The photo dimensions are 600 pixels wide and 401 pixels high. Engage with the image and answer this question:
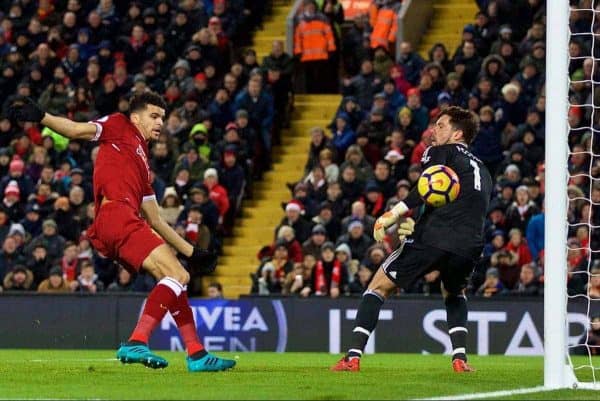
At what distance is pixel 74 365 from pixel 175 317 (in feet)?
6.74

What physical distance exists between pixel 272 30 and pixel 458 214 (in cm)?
1593

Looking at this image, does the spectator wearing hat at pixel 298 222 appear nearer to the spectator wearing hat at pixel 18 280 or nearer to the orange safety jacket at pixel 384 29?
the spectator wearing hat at pixel 18 280

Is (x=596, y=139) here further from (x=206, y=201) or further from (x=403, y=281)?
(x=403, y=281)

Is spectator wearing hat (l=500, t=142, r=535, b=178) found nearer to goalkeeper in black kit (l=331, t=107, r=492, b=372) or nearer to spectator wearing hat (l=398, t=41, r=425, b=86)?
spectator wearing hat (l=398, t=41, r=425, b=86)

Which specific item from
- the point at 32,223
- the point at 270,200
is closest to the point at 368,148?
the point at 270,200

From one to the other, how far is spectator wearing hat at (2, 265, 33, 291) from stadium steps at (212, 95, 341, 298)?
281 cm

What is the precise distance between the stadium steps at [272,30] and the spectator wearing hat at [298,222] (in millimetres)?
5634

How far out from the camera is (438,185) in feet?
36.9

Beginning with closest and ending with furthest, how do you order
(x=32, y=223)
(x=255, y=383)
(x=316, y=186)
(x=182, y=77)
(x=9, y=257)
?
(x=255, y=383) → (x=9, y=257) → (x=316, y=186) → (x=32, y=223) → (x=182, y=77)

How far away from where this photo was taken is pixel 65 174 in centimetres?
2295

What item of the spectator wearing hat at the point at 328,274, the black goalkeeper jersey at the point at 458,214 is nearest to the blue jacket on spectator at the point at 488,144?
the spectator wearing hat at the point at 328,274

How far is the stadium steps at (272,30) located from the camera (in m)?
26.6

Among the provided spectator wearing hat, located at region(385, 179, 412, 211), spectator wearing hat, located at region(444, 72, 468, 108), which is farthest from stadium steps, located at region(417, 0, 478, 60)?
spectator wearing hat, located at region(385, 179, 412, 211)

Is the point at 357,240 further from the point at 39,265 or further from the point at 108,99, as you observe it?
the point at 108,99
